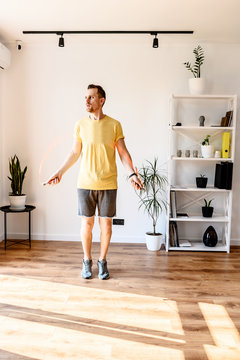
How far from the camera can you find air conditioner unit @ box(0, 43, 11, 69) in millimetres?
3819

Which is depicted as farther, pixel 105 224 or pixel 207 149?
pixel 207 149

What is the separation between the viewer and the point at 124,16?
337 cm

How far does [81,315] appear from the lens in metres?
2.35

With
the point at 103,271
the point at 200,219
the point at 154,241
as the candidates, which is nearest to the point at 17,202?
the point at 103,271

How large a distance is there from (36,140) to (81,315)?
2.44 m

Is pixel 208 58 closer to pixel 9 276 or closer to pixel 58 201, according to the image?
pixel 58 201

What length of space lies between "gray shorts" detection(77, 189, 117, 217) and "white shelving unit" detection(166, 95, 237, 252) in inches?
45.9

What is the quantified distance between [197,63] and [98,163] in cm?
178

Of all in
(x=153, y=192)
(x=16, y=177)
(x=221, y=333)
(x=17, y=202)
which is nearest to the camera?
(x=221, y=333)

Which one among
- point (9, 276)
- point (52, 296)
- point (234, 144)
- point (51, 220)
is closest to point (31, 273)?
point (9, 276)

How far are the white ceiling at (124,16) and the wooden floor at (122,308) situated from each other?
2342 millimetres

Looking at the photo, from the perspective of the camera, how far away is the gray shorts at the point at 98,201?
2.94 m

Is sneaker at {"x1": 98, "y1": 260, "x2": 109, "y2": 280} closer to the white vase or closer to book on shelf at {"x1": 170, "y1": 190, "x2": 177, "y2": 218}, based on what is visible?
book on shelf at {"x1": 170, "y1": 190, "x2": 177, "y2": 218}

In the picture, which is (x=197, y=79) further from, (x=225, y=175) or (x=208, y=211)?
(x=208, y=211)
